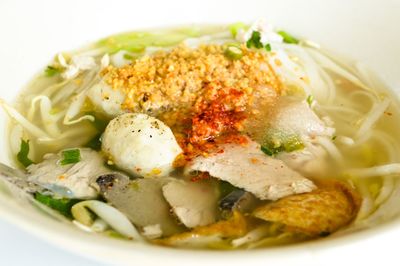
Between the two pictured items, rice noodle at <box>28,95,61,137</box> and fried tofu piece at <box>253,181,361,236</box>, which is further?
rice noodle at <box>28,95,61,137</box>

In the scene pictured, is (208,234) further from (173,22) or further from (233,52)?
(173,22)

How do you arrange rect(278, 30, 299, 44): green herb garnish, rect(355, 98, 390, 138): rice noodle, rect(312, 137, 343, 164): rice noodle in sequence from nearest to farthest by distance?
rect(312, 137, 343, 164): rice noodle, rect(355, 98, 390, 138): rice noodle, rect(278, 30, 299, 44): green herb garnish

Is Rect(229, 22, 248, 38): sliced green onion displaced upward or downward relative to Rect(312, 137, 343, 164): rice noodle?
upward

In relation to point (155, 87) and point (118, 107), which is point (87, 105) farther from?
point (155, 87)

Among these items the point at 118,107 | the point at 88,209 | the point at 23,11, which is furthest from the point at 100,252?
the point at 23,11

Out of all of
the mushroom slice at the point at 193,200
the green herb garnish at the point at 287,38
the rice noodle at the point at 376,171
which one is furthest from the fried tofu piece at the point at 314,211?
the green herb garnish at the point at 287,38

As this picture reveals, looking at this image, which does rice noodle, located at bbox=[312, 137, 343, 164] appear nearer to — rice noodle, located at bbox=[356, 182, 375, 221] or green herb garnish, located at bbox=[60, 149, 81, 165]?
rice noodle, located at bbox=[356, 182, 375, 221]

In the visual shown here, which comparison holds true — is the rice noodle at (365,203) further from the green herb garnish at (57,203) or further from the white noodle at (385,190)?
the green herb garnish at (57,203)

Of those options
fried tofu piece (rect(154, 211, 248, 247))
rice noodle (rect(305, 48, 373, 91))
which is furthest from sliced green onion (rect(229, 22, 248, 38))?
fried tofu piece (rect(154, 211, 248, 247))
